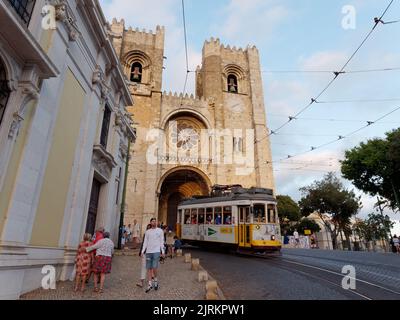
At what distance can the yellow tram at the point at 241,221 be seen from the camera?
12.1 meters

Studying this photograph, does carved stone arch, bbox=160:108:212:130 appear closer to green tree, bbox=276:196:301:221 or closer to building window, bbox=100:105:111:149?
building window, bbox=100:105:111:149

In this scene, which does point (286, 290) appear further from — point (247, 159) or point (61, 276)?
point (247, 159)

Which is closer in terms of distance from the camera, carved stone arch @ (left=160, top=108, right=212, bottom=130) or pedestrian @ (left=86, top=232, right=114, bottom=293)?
pedestrian @ (left=86, top=232, right=114, bottom=293)

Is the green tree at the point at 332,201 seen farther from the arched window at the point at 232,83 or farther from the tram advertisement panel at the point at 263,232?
the tram advertisement panel at the point at 263,232

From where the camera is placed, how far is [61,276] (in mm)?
6789

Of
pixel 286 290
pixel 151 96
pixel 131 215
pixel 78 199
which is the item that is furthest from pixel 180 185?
pixel 286 290

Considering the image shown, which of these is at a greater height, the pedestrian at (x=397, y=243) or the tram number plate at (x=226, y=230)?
the tram number plate at (x=226, y=230)

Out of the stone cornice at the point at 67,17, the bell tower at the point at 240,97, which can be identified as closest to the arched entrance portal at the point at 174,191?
the bell tower at the point at 240,97

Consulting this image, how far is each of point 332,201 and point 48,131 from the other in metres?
34.2

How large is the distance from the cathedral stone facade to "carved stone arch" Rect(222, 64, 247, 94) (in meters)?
0.12

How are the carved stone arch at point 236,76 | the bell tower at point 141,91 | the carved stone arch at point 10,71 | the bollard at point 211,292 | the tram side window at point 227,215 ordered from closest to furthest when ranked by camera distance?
the bollard at point 211,292 < the carved stone arch at point 10,71 < the tram side window at point 227,215 < the bell tower at point 141,91 < the carved stone arch at point 236,76

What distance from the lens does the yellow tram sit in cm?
1214

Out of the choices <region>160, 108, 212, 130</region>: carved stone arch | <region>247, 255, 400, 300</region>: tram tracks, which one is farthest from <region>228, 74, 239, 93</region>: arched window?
<region>247, 255, 400, 300</region>: tram tracks

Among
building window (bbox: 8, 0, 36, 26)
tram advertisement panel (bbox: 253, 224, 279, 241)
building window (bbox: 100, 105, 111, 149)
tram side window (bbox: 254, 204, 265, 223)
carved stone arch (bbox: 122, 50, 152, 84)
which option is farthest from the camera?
carved stone arch (bbox: 122, 50, 152, 84)
